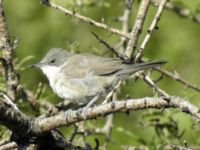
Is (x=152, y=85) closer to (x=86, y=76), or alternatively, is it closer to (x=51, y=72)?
(x=86, y=76)

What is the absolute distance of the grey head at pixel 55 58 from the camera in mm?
5109

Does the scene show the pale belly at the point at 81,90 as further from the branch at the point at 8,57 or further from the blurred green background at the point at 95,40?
the blurred green background at the point at 95,40

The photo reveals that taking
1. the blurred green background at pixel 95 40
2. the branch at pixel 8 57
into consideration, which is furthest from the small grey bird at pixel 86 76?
the blurred green background at pixel 95 40

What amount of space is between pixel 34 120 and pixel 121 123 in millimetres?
3004

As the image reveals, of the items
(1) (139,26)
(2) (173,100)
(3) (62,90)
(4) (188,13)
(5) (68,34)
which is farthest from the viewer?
(5) (68,34)

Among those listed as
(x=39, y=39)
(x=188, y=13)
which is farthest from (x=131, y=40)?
(x=39, y=39)

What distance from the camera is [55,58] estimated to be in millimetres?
5246

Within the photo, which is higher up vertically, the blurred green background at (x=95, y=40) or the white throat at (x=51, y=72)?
the white throat at (x=51, y=72)

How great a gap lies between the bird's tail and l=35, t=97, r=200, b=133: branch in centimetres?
72

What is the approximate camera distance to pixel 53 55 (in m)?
5.26

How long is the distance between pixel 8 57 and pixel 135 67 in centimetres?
81

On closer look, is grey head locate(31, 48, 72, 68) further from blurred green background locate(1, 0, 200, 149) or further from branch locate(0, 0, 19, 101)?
branch locate(0, 0, 19, 101)

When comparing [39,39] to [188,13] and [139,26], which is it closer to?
[188,13]

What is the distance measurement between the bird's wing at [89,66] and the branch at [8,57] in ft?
2.78
